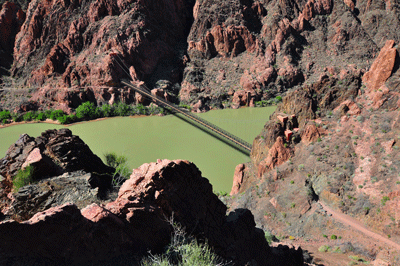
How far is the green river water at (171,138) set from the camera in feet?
71.2

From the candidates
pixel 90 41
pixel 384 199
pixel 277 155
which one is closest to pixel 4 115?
pixel 90 41

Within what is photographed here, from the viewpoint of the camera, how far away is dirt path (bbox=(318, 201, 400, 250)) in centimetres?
1010

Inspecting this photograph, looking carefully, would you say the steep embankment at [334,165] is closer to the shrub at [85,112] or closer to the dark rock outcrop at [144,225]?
the dark rock outcrop at [144,225]

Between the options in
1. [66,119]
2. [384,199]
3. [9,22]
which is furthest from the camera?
[9,22]

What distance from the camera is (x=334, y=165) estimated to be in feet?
44.0

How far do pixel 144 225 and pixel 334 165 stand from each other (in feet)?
39.0

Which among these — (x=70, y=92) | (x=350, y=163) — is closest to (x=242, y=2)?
(x=70, y=92)

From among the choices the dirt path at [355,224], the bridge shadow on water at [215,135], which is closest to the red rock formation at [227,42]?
the bridge shadow on water at [215,135]

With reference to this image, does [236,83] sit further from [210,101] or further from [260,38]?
[260,38]

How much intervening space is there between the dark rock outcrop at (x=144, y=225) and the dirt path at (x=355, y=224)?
4258 millimetres

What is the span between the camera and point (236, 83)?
138ft

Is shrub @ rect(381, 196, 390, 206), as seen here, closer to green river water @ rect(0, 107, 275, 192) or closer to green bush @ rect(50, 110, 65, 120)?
green river water @ rect(0, 107, 275, 192)

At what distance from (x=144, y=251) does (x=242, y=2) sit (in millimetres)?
51214

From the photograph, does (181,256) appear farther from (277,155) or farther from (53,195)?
(277,155)
